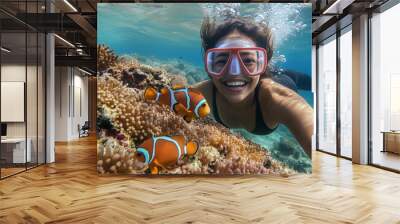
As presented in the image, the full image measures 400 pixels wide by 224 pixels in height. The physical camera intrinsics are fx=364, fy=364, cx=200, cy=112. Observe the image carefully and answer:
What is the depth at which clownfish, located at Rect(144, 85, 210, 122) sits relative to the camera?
581 cm

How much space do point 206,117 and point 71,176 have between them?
2.36 meters

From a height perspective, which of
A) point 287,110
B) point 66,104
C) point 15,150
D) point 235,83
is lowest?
point 15,150

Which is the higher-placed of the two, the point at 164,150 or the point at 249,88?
the point at 249,88

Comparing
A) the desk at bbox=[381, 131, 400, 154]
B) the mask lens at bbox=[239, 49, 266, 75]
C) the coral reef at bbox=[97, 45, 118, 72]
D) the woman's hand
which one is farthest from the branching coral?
the desk at bbox=[381, 131, 400, 154]

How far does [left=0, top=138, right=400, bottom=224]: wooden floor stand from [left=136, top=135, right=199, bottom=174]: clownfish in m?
0.28

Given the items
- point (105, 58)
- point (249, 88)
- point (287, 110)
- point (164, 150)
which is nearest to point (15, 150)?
point (105, 58)

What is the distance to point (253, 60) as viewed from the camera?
5801 mm

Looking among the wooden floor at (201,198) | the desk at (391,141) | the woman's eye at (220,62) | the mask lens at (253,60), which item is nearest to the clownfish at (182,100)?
the woman's eye at (220,62)

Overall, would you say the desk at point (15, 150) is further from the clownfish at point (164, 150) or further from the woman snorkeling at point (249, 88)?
the woman snorkeling at point (249, 88)

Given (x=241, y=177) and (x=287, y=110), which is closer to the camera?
(x=241, y=177)

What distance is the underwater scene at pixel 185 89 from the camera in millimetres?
5785

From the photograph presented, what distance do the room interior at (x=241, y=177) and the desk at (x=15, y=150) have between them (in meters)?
0.02

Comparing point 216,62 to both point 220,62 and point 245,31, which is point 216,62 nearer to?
point 220,62

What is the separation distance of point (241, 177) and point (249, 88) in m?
1.42
